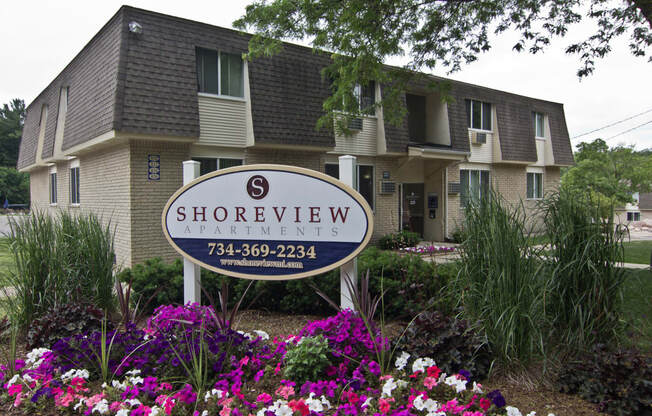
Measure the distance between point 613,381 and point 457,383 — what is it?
1.04 metres

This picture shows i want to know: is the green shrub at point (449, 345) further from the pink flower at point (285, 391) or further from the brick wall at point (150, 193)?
the brick wall at point (150, 193)

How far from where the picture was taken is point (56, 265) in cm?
499

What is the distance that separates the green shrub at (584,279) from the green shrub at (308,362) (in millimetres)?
1817

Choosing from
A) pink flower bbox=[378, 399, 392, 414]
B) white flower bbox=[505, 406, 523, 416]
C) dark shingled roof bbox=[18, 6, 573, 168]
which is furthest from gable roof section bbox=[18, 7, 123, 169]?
white flower bbox=[505, 406, 523, 416]

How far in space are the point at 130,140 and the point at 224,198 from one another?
23.6 feet

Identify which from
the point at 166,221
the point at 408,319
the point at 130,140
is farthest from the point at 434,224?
the point at 166,221

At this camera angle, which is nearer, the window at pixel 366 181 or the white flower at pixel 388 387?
the white flower at pixel 388 387

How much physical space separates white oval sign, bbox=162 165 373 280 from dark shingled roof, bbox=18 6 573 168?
640 centimetres

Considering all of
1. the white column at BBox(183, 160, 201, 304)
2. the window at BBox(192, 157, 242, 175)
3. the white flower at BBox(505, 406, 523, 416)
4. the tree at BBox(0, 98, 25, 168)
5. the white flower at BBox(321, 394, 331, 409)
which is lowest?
the white flower at BBox(321, 394, 331, 409)

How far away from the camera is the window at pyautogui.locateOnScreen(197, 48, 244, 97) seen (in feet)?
40.1

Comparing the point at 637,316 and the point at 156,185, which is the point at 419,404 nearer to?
the point at 637,316

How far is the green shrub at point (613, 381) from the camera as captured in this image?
2.94 metres

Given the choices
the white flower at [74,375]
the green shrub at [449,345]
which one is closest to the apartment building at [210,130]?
the green shrub at [449,345]

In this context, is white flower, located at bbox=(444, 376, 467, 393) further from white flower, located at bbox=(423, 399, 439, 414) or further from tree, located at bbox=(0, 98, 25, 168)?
tree, located at bbox=(0, 98, 25, 168)
